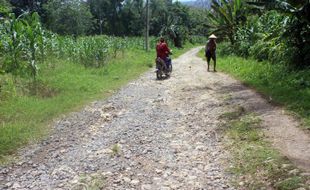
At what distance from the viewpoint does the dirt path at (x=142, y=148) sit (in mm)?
5816

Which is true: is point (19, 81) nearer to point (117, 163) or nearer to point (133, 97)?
point (133, 97)

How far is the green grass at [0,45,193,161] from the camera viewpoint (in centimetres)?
820

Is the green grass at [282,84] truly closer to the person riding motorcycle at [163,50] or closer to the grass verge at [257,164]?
the grass verge at [257,164]

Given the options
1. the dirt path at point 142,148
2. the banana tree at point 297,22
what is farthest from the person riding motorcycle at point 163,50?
the dirt path at point 142,148

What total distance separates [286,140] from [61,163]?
12.8ft

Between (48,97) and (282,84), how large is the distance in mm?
7349

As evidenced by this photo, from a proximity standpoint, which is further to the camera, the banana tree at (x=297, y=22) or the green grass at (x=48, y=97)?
the banana tree at (x=297, y=22)

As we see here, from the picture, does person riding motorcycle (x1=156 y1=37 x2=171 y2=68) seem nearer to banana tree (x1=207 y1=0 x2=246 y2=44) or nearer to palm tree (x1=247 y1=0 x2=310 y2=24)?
palm tree (x1=247 y1=0 x2=310 y2=24)

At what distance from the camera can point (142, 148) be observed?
722 cm

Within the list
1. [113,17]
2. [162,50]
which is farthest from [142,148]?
[113,17]

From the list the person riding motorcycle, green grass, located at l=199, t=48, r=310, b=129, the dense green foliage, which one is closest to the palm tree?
the dense green foliage

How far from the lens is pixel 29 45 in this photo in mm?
13312

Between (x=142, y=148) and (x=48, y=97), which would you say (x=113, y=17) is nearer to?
(x=48, y=97)

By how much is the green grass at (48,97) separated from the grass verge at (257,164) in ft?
13.3
